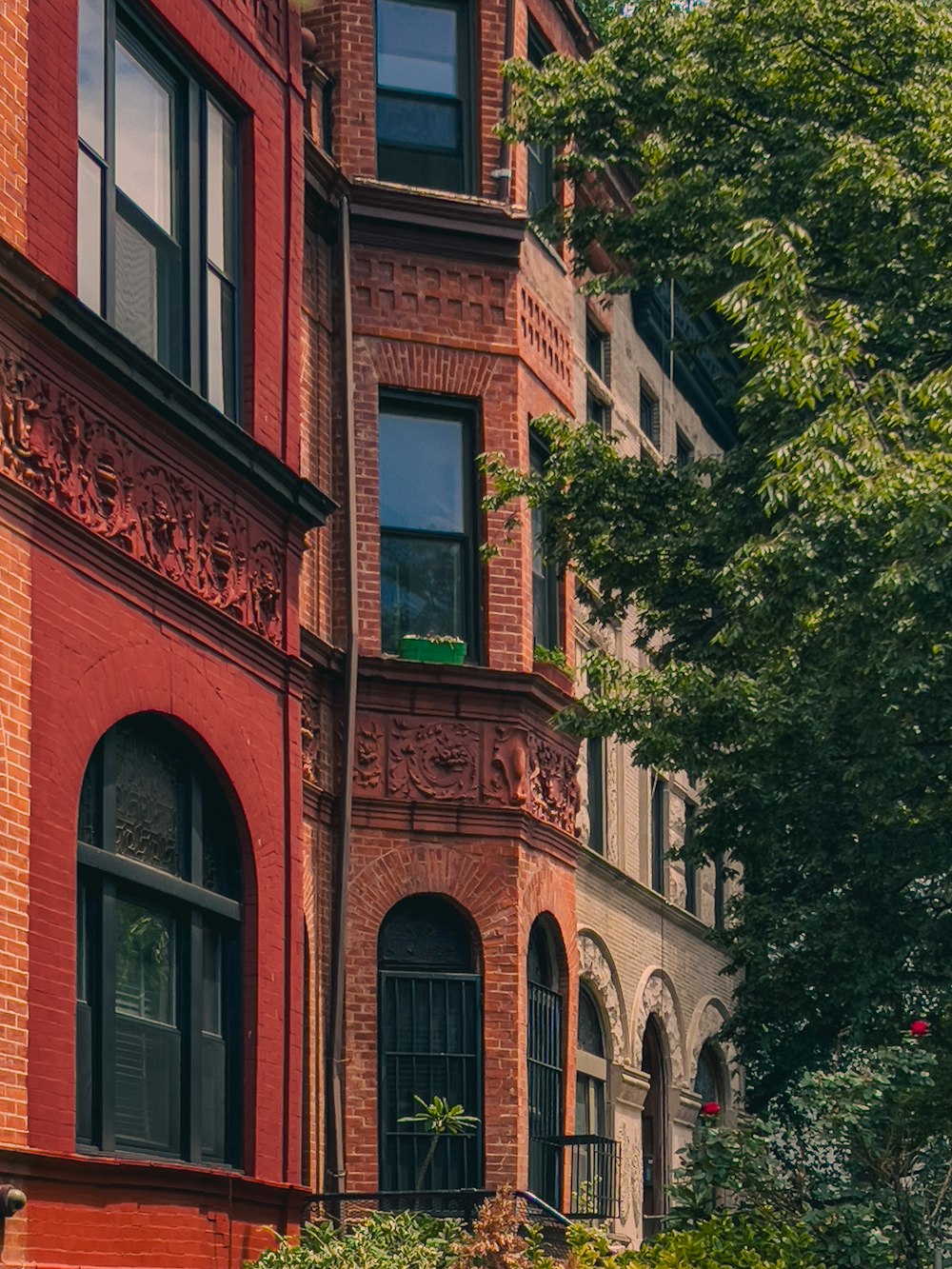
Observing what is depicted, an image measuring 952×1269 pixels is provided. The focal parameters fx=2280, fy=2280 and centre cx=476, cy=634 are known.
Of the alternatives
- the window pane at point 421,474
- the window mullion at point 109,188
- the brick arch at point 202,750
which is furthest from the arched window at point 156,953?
the window pane at point 421,474

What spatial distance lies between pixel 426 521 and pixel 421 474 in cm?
46

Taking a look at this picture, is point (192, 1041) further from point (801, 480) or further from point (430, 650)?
point (801, 480)

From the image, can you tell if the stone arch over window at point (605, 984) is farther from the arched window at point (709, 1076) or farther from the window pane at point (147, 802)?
the window pane at point (147, 802)

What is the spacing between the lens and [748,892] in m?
27.6

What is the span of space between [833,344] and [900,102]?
106 inches

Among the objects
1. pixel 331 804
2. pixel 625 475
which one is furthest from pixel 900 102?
pixel 331 804

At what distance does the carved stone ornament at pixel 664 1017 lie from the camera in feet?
95.3

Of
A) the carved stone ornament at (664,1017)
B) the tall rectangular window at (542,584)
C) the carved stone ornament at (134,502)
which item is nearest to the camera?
the carved stone ornament at (134,502)

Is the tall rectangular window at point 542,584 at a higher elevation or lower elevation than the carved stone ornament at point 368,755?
higher

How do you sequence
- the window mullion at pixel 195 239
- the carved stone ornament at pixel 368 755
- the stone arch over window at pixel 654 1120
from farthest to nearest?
the stone arch over window at pixel 654 1120 → the carved stone ornament at pixel 368 755 → the window mullion at pixel 195 239

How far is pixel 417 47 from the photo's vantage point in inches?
894

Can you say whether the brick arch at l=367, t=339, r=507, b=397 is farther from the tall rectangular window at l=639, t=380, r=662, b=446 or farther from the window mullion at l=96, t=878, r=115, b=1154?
the tall rectangular window at l=639, t=380, r=662, b=446

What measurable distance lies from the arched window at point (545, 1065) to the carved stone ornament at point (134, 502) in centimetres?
682

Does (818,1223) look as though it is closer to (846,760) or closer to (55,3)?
(846,760)
